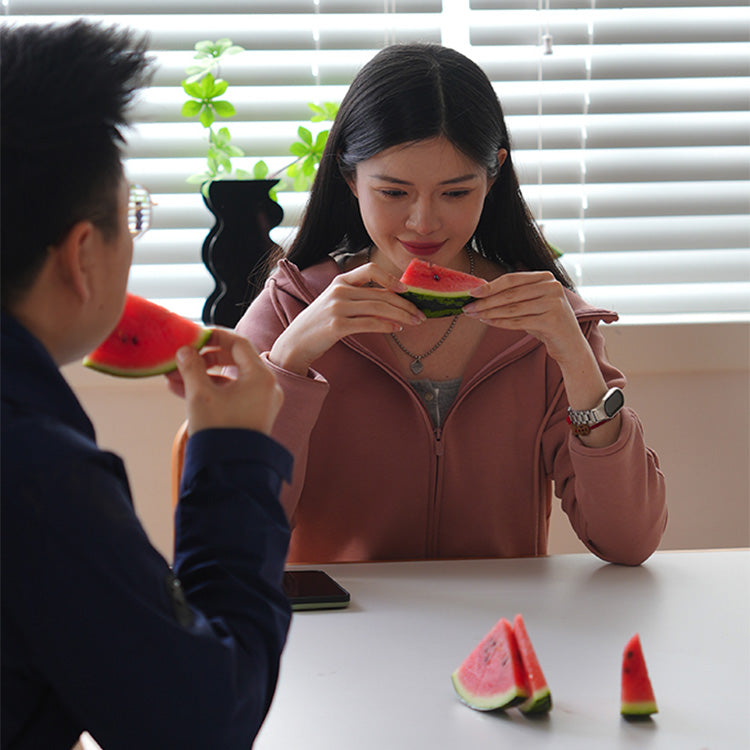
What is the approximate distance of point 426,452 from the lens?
5.83 ft

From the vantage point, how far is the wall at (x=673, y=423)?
2594 millimetres

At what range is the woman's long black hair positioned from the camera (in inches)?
67.1

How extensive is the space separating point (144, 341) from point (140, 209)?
4.88 feet

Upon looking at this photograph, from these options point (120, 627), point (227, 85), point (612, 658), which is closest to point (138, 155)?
point (227, 85)

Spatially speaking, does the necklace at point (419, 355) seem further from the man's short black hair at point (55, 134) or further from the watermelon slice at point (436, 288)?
the man's short black hair at point (55, 134)

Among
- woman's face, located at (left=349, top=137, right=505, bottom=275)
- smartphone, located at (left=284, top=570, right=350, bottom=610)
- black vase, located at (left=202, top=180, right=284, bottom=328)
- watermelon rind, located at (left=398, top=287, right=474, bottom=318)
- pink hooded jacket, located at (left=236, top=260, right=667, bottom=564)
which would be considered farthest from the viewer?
black vase, located at (left=202, top=180, right=284, bottom=328)

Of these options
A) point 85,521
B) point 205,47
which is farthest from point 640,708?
point 205,47

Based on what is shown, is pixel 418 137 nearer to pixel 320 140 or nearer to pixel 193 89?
pixel 320 140

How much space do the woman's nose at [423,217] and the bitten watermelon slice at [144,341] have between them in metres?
0.71

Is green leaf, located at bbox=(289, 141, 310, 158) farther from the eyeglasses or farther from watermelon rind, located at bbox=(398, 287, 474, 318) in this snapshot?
watermelon rind, located at bbox=(398, 287, 474, 318)

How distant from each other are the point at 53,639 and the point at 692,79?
8.60 ft

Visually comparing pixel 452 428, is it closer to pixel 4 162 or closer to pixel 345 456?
pixel 345 456

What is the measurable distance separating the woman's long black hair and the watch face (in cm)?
44

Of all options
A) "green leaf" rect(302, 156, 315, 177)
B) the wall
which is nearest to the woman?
"green leaf" rect(302, 156, 315, 177)
